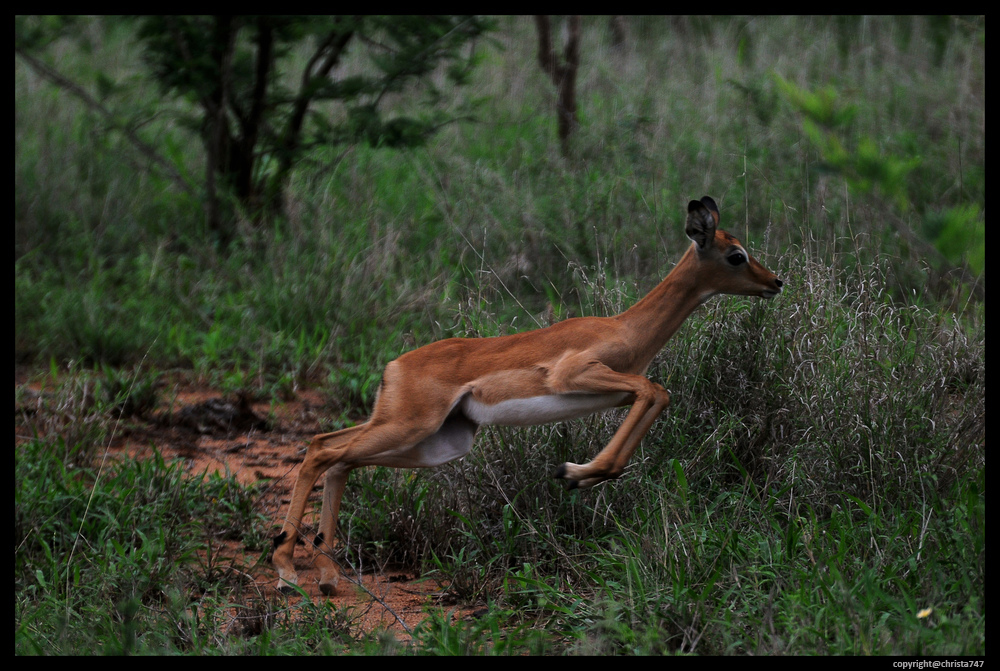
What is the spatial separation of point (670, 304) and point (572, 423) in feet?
3.71

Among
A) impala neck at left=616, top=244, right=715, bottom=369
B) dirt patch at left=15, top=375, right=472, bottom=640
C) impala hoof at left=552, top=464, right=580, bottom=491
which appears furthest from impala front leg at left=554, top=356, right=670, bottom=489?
dirt patch at left=15, top=375, right=472, bottom=640

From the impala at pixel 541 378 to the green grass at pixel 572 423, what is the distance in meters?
0.49

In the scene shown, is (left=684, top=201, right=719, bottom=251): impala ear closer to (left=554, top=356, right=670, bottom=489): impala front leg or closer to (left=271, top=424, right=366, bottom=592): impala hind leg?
(left=554, top=356, right=670, bottom=489): impala front leg

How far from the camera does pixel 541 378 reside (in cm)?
412

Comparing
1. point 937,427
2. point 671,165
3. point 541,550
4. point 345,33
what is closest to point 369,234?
point 345,33

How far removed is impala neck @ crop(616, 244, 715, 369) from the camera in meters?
4.19

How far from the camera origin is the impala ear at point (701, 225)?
158 inches

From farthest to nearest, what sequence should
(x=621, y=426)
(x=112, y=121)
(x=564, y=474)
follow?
(x=112, y=121)
(x=621, y=426)
(x=564, y=474)

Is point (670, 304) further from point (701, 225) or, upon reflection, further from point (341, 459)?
point (341, 459)

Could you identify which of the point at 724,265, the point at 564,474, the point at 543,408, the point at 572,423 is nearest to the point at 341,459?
the point at 543,408

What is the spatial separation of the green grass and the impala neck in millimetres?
717

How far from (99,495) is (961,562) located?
424cm

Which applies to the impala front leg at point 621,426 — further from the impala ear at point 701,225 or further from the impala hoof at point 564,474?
the impala ear at point 701,225

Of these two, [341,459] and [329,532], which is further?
[329,532]
